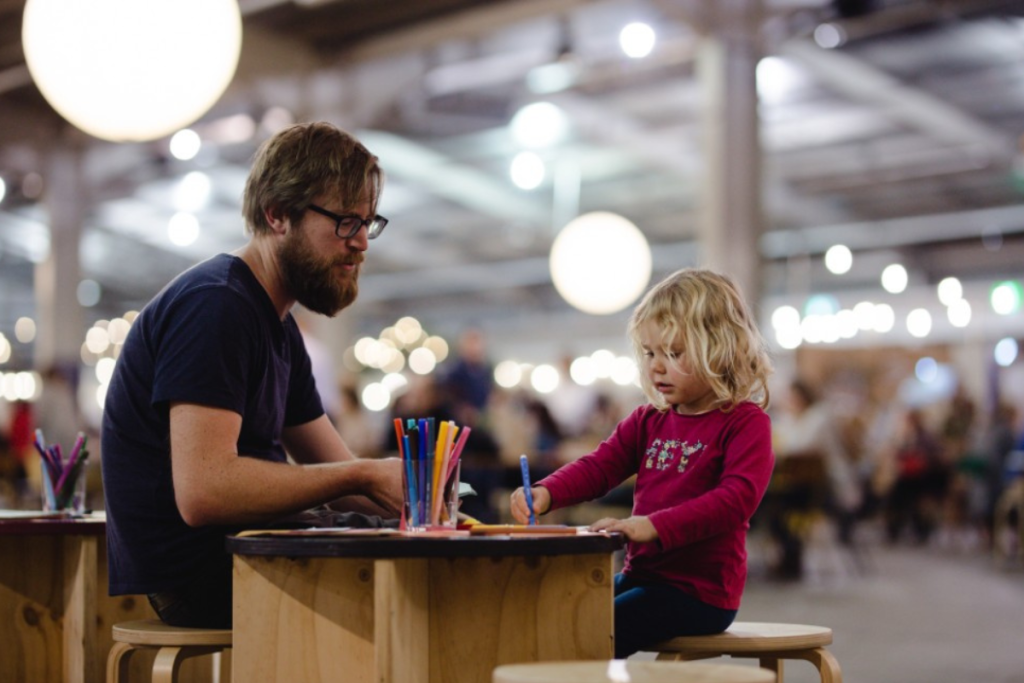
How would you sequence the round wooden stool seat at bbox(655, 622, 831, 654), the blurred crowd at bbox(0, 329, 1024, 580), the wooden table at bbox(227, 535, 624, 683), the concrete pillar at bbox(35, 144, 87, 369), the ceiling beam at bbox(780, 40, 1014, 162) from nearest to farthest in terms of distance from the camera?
the wooden table at bbox(227, 535, 624, 683) < the round wooden stool seat at bbox(655, 622, 831, 654) < the blurred crowd at bbox(0, 329, 1024, 580) < the ceiling beam at bbox(780, 40, 1014, 162) < the concrete pillar at bbox(35, 144, 87, 369)

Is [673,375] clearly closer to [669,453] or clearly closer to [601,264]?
[669,453]

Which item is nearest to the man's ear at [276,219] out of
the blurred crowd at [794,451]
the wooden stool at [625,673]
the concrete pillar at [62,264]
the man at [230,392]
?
the man at [230,392]

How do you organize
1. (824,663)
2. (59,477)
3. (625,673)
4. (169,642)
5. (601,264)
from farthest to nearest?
(601,264) → (59,477) → (824,663) → (169,642) → (625,673)

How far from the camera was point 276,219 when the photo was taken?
2453 millimetres

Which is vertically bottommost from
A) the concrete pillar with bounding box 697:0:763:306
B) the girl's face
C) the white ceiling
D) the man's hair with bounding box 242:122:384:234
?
the girl's face

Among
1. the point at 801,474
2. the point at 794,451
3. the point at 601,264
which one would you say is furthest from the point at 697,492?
the point at 794,451

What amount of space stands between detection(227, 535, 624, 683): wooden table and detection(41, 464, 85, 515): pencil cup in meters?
0.98

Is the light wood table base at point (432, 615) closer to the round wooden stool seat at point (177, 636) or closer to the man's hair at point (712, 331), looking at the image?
the round wooden stool seat at point (177, 636)

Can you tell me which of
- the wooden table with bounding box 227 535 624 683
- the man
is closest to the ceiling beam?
the man

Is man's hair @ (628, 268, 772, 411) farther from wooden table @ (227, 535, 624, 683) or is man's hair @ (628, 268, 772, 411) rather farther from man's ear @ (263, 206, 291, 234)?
man's ear @ (263, 206, 291, 234)

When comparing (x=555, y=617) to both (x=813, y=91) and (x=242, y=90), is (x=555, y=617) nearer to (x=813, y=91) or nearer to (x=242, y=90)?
(x=242, y=90)

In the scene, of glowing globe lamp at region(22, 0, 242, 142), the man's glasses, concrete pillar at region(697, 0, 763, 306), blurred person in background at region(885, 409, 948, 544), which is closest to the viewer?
the man's glasses

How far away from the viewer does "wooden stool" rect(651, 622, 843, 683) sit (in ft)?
7.64

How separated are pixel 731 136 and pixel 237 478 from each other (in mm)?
6311
